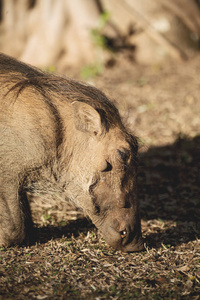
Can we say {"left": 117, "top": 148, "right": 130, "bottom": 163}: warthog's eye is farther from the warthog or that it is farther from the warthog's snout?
the warthog's snout

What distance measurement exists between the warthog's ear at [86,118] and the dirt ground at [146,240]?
47 cm

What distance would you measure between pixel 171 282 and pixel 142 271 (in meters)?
0.23

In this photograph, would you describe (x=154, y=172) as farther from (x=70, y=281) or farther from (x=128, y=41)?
(x=128, y=41)

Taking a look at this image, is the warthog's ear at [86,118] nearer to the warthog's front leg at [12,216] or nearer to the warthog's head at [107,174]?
the warthog's head at [107,174]

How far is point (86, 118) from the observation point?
130 inches

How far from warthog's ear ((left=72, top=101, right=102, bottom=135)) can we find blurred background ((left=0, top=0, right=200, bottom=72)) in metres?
4.14

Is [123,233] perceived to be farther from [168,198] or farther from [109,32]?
[109,32]

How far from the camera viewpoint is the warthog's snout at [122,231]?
3.32 metres

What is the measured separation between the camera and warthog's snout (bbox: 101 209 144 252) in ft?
10.9

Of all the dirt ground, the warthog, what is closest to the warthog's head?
the warthog

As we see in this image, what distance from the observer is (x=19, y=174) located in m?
3.23

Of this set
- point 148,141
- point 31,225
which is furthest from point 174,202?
point 31,225

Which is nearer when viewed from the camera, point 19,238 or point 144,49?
point 19,238

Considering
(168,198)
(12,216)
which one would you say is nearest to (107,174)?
(12,216)
